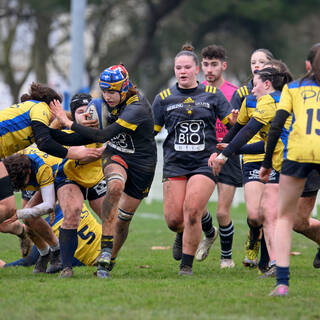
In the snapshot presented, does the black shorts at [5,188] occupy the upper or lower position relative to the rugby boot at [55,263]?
upper

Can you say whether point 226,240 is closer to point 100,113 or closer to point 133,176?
point 133,176

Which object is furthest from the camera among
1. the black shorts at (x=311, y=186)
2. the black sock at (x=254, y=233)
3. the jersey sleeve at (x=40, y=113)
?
the black sock at (x=254, y=233)

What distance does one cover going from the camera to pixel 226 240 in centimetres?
945

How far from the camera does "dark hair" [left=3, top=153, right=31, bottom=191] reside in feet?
27.1

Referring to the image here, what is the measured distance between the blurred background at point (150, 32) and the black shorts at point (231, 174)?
23.7 meters

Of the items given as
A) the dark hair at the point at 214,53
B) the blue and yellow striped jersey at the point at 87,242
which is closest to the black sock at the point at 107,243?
the blue and yellow striped jersey at the point at 87,242

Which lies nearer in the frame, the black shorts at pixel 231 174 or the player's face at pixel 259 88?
the player's face at pixel 259 88

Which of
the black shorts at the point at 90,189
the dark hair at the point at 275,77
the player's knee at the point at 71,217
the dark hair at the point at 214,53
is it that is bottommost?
the player's knee at the point at 71,217

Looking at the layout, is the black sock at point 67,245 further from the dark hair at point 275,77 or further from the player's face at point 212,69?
the player's face at point 212,69

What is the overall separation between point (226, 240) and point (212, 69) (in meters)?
2.26

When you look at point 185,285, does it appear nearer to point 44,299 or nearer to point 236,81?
point 44,299

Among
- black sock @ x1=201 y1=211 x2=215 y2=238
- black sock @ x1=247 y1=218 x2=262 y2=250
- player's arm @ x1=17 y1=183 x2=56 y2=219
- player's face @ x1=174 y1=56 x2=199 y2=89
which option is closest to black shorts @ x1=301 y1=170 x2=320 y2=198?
black sock @ x1=247 y1=218 x2=262 y2=250

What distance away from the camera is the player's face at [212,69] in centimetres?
1010

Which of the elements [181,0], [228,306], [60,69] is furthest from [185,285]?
[60,69]
